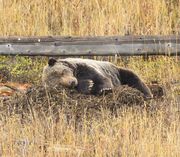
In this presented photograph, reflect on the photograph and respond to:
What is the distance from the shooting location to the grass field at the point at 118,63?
19.9ft

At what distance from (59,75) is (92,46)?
189 centimetres

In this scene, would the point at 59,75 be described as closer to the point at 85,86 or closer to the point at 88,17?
the point at 85,86

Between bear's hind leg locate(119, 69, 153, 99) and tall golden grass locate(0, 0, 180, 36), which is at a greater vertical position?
tall golden grass locate(0, 0, 180, 36)

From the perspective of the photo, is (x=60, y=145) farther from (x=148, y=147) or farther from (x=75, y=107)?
(x=75, y=107)

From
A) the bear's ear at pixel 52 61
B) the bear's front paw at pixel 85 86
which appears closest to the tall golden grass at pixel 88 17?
the bear's ear at pixel 52 61

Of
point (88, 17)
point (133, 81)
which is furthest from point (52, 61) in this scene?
point (88, 17)

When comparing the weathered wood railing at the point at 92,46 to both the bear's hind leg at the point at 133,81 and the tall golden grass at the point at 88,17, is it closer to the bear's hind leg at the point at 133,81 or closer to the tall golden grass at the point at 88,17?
the bear's hind leg at the point at 133,81

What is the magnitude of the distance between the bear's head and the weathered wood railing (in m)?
1.64

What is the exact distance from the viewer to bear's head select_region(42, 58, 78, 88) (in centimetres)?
858

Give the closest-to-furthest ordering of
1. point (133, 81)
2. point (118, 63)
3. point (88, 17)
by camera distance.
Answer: point (133, 81), point (118, 63), point (88, 17)

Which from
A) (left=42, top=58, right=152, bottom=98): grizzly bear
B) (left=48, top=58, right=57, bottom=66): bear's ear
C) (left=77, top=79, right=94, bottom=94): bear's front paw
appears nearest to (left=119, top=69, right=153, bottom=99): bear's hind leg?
(left=42, top=58, right=152, bottom=98): grizzly bear

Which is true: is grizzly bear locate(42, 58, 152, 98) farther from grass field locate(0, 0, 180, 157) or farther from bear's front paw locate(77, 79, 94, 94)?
grass field locate(0, 0, 180, 157)

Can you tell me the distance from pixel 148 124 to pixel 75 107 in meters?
1.16

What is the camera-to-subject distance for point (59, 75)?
871cm
